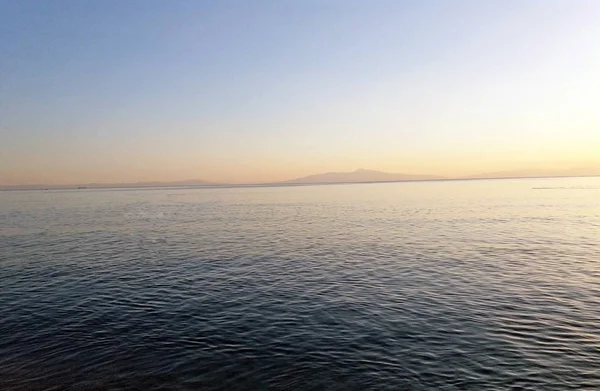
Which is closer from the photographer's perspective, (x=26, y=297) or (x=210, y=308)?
(x=210, y=308)

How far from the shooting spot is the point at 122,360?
17062mm

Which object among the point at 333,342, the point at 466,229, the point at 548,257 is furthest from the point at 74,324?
the point at 466,229

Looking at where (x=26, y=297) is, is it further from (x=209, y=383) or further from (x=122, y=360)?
(x=209, y=383)

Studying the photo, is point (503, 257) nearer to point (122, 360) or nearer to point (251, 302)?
point (251, 302)

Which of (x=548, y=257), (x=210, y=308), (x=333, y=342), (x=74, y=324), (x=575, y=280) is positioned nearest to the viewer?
(x=333, y=342)

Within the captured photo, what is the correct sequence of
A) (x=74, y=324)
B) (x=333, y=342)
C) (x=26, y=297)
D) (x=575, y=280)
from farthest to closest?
(x=575, y=280) < (x=26, y=297) < (x=74, y=324) < (x=333, y=342)

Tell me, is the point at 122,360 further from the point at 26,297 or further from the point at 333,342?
the point at 26,297

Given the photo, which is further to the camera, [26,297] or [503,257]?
[503,257]

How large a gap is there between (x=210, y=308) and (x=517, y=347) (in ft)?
52.6

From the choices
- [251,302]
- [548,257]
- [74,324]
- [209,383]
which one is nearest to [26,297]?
[74,324]

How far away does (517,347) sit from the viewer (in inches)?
688

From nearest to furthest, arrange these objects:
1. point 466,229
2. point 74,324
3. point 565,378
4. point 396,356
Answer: point 565,378 < point 396,356 < point 74,324 < point 466,229

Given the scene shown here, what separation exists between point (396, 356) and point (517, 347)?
5.42 metres

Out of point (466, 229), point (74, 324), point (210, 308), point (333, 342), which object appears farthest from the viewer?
point (466, 229)
